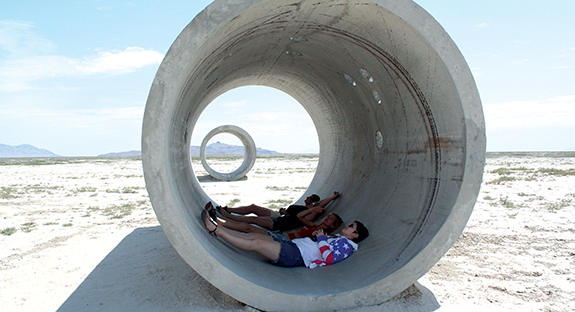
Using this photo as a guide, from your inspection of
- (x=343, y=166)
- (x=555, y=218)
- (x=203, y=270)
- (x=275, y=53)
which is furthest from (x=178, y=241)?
(x=555, y=218)

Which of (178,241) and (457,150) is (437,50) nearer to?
(457,150)

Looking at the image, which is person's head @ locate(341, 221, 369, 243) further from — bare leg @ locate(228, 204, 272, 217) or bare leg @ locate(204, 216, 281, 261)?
bare leg @ locate(228, 204, 272, 217)

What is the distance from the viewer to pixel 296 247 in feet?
13.3

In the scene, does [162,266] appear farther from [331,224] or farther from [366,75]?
[366,75]

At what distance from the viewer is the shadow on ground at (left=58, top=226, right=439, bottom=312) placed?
3156mm

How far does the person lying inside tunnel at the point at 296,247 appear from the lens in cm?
385

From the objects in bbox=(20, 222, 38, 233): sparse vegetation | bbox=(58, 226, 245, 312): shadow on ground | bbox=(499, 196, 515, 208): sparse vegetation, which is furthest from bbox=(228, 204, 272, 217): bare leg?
bbox=(499, 196, 515, 208): sparse vegetation

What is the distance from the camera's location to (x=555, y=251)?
485 centimetres

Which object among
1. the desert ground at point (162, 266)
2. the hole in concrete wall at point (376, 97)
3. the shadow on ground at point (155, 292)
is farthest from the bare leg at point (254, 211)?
the hole in concrete wall at point (376, 97)

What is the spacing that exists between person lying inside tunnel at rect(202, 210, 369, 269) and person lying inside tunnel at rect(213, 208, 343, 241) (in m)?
0.35

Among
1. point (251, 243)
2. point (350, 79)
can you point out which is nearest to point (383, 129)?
point (350, 79)

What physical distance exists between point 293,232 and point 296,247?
→ 1147 mm

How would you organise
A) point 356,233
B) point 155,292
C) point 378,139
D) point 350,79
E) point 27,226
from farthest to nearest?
1. point 27,226
2. point 378,139
3. point 350,79
4. point 356,233
5. point 155,292

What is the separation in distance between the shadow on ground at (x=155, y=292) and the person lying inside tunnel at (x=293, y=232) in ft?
2.72
